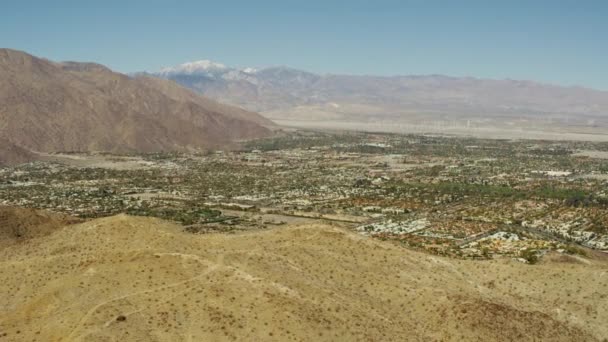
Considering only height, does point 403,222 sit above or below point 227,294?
below

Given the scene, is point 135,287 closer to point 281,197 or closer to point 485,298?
point 485,298

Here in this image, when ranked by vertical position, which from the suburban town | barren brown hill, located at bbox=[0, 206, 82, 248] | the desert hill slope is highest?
the desert hill slope

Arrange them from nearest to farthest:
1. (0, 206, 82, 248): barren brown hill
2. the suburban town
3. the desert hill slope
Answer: the desert hill slope, (0, 206, 82, 248): barren brown hill, the suburban town

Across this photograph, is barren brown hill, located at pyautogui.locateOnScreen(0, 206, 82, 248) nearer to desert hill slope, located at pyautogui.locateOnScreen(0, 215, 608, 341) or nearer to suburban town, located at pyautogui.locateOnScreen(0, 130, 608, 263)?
desert hill slope, located at pyautogui.locateOnScreen(0, 215, 608, 341)

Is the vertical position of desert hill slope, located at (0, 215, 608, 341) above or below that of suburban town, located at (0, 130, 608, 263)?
above

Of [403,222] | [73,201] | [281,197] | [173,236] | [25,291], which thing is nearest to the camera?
[25,291]

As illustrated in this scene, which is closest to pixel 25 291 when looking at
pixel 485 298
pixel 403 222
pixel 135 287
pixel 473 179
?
pixel 135 287

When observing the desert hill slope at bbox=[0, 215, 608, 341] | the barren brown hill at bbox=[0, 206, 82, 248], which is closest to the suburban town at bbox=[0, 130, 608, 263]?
→ the barren brown hill at bbox=[0, 206, 82, 248]

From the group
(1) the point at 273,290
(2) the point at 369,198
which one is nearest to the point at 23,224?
(1) the point at 273,290

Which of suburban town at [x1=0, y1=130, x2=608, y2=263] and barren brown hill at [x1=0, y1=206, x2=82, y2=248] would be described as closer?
barren brown hill at [x1=0, y1=206, x2=82, y2=248]
